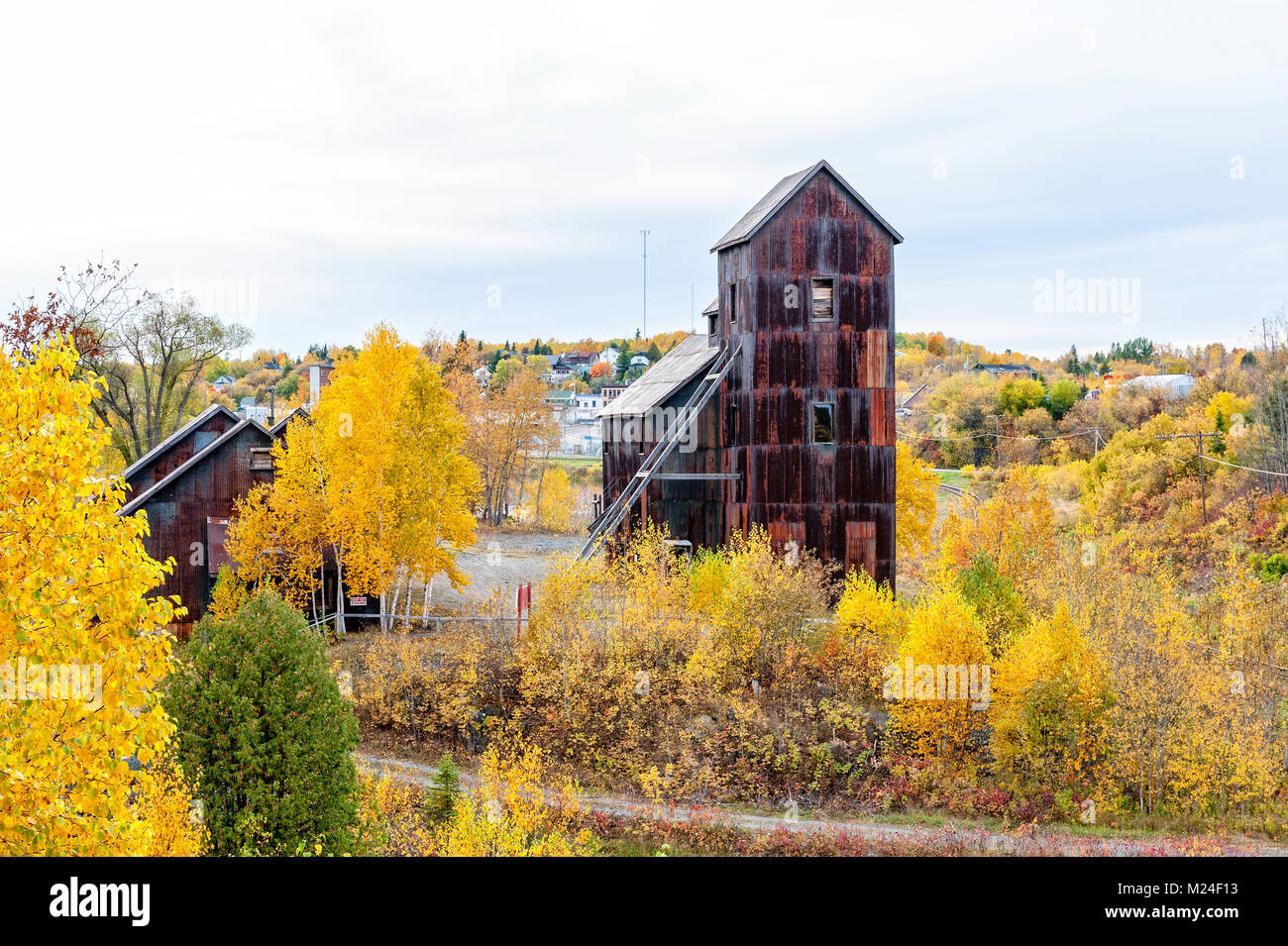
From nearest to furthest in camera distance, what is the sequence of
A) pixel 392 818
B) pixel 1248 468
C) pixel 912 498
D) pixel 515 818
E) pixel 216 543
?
1. pixel 515 818
2. pixel 392 818
3. pixel 216 543
4. pixel 912 498
5. pixel 1248 468

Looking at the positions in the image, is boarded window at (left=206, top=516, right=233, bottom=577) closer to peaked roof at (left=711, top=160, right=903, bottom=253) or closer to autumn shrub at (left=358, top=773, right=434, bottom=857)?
autumn shrub at (left=358, top=773, right=434, bottom=857)

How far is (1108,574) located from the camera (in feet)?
123

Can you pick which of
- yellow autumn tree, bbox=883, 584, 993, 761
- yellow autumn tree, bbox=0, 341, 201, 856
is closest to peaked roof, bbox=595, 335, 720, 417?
yellow autumn tree, bbox=883, 584, 993, 761

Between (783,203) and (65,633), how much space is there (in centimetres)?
3271

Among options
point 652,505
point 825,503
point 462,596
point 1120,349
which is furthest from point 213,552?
point 1120,349

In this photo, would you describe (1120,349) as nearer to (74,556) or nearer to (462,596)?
(462,596)

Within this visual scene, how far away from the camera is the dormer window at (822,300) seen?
130 feet

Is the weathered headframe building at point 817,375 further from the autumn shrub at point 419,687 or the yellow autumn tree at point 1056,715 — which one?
the yellow autumn tree at point 1056,715

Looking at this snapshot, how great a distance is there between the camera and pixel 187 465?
35.0 meters

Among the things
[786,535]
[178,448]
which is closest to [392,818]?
[178,448]

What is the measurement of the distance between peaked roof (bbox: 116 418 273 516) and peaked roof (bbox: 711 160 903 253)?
61.5 feet

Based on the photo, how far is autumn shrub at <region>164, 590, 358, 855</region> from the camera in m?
18.0

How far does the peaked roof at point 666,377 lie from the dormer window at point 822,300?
196 inches

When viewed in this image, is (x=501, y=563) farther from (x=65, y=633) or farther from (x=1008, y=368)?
(x=1008, y=368)
